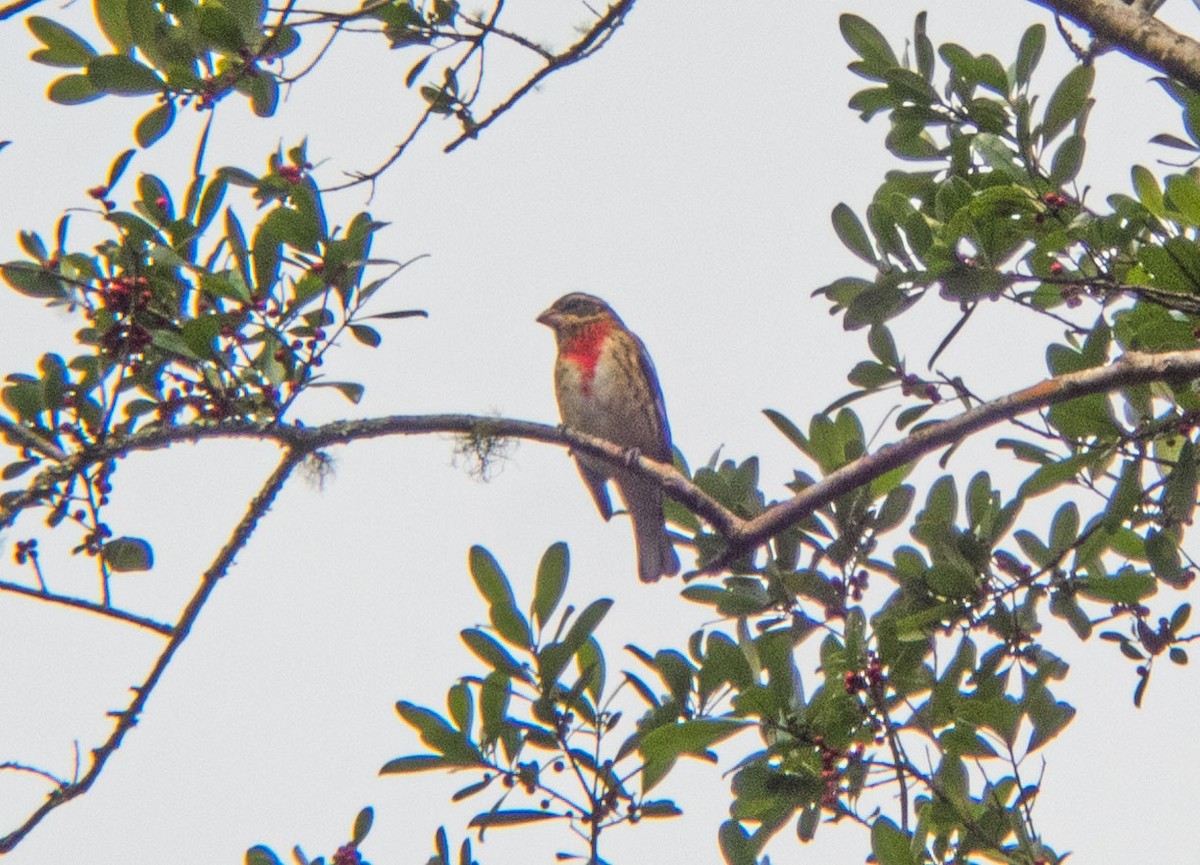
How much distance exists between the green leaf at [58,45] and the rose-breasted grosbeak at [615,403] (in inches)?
147

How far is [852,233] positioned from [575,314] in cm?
468

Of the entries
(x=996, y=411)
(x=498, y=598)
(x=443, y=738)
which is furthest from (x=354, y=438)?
(x=996, y=411)

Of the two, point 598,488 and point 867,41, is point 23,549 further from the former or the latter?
point 598,488

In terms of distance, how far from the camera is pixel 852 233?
3.65m

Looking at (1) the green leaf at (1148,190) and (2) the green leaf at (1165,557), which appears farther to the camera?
(2) the green leaf at (1165,557)

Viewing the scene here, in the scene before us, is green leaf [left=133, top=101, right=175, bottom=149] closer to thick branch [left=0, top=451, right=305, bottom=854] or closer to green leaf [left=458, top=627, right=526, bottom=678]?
thick branch [left=0, top=451, right=305, bottom=854]

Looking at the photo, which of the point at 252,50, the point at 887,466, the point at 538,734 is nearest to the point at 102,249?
the point at 252,50

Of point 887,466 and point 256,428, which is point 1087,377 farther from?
point 256,428

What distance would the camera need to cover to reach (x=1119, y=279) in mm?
3455

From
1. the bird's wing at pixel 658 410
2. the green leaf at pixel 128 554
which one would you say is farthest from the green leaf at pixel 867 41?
the bird's wing at pixel 658 410

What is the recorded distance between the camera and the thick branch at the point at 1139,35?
10.1ft

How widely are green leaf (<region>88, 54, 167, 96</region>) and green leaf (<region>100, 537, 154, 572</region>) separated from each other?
3.64ft

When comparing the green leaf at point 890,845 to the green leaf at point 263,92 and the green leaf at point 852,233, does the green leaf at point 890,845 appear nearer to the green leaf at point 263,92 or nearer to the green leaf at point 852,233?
the green leaf at point 852,233

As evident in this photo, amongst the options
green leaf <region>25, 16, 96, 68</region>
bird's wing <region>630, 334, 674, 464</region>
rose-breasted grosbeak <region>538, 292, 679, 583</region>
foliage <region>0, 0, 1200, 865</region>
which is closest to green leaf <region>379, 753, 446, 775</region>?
foliage <region>0, 0, 1200, 865</region>
